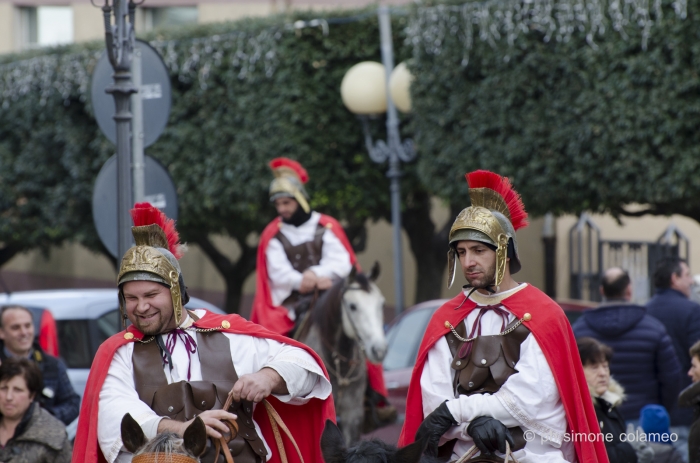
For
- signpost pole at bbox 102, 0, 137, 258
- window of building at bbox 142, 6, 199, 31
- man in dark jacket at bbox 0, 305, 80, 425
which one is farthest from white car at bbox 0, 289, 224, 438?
window of building at bbox 142, 6, 199, 31

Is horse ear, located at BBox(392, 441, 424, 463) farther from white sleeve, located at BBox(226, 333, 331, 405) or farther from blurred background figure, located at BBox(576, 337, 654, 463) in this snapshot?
blurred background figure, located at BBox(576, 337, 654, 463)

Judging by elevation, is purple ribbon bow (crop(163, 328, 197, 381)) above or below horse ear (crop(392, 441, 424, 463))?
above

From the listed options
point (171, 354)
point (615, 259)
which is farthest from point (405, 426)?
point (615, 259)

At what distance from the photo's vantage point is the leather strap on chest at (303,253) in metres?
8.89

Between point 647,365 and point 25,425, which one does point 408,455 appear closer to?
point 25,425

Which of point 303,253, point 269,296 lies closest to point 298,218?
point 303,253

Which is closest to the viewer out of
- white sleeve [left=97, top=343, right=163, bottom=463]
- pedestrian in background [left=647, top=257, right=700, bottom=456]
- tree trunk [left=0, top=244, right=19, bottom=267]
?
white sleeve [left=97, top=343, right=163, bottom=463]

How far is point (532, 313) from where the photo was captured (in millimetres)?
4469

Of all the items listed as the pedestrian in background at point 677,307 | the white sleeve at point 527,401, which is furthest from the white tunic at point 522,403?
the pedestrian in background at point 677,307

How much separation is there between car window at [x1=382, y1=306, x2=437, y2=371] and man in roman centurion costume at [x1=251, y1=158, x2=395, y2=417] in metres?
1.53

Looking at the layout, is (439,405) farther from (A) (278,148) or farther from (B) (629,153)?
(A) (278,148)

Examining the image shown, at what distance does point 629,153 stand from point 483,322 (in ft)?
26.0

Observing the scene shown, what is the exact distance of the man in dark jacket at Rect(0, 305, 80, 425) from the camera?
23.4 ft

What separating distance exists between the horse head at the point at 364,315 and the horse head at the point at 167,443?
4.24 metres
